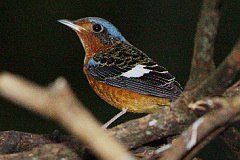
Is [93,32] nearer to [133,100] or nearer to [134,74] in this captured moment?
[134,74]

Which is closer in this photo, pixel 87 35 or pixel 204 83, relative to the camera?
pixel 204 83

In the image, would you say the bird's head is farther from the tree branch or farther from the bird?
the tree branch

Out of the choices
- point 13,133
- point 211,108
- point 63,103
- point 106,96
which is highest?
point 63,103

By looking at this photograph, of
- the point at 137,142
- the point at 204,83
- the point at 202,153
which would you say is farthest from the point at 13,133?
the point at 202,153

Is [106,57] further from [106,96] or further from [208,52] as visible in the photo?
[208,52]

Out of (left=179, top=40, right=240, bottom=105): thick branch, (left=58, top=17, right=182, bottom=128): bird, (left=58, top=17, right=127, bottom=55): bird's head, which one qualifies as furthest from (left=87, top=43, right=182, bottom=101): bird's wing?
(left=179, top=40, right=240, bottom=105): thick branch

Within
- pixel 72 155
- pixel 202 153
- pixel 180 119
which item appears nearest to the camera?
pixel 180 119

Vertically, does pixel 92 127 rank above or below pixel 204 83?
above

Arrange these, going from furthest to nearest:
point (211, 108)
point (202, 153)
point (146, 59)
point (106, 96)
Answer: point (202, 153) → point (146, 59) → point (106, 96) → point (211, 108)
